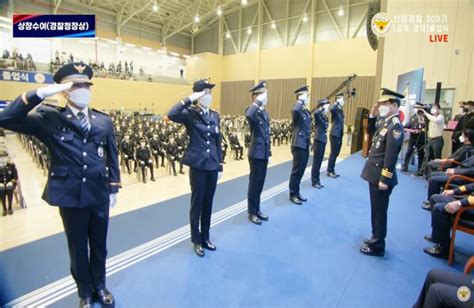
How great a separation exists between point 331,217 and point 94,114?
289 centimetres

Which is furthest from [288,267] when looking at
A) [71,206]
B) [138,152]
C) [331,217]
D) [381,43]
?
[381,43]

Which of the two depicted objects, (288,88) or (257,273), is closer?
(257,273)

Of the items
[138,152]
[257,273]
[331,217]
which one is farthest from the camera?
[138,152]

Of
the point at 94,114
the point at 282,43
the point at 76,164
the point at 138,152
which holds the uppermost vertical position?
the point at 282,43

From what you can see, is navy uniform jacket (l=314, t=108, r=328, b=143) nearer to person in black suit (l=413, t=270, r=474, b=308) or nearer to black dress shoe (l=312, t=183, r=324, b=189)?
black dress shoe (l=312, t=183, r=324, b=189)

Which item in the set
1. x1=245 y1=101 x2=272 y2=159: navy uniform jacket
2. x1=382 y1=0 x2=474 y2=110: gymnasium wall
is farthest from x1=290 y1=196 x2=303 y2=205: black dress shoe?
x1=382 y1=0 x2=474 y2=110: gymnasium wall

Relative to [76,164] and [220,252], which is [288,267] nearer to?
[220,252]

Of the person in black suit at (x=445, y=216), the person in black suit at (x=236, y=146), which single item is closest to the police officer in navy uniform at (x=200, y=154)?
the person in black suit at (x=445, y=216)

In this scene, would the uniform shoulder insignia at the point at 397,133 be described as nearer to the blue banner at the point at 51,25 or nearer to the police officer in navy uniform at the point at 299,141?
the police officer in navy uniform at the point at 299,141

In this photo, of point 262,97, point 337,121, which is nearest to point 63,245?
point 262,97

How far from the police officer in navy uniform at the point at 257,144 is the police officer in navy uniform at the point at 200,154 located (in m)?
0.73

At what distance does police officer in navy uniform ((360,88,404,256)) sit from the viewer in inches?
94.1

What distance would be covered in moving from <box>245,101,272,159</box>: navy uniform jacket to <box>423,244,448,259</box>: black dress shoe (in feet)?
5.98

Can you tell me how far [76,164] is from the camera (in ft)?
5.41
